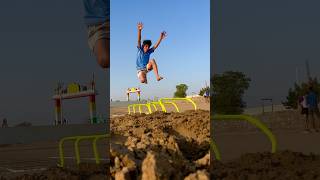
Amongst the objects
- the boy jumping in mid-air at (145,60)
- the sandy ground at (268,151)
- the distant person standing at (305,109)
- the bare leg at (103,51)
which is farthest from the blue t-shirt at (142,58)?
the distant person standing at (305,109)

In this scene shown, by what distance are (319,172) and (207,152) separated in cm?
75

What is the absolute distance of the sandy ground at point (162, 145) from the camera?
8.57ft

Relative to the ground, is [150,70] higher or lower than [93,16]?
lower

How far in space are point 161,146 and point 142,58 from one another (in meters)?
0.54

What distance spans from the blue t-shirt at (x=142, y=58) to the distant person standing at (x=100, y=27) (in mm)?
365

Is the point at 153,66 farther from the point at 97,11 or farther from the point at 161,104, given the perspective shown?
the point at 97,11

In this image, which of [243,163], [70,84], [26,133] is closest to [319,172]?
[243,163]

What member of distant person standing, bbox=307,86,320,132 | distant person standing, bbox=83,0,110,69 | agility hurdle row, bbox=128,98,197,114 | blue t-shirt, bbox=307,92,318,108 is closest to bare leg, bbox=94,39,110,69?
distant person standing, bbox=83,0,110,69

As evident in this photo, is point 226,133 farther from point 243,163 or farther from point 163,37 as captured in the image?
point 163,37

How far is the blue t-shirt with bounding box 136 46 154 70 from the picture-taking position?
260cm

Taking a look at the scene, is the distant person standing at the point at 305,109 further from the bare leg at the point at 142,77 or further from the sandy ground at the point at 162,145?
the bare leg at the point at 142,77

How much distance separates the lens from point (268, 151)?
4.05m

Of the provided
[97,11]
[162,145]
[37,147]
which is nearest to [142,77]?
[162,145]

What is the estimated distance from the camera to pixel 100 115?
20.0ft
